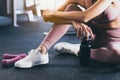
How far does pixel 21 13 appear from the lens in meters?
3.14

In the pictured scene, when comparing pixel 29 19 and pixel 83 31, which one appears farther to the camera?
pixel 29 19

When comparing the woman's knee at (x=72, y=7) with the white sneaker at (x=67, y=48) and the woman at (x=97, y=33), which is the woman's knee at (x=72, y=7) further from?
the white sneaker at (x=67, y=48)

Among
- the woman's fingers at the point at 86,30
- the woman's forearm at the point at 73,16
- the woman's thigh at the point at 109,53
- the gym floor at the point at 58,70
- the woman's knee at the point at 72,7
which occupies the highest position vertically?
the woman's knee at the point at 72,7

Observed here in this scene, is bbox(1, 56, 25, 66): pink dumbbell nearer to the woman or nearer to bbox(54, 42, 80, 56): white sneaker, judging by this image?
the woman

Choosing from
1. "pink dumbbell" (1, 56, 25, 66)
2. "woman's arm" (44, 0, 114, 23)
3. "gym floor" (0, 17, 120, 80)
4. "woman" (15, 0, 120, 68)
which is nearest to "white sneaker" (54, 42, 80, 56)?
"gym floor" (0, 17, 120, 80)

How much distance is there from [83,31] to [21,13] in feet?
6.54

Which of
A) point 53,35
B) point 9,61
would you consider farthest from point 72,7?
point 9,61

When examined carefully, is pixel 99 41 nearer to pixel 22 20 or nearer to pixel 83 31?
pixel 83 31

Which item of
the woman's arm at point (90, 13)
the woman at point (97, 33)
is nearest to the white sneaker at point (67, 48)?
the woman at point (97, 33)

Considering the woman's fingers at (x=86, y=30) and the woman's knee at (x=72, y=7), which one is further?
the woman's knee at (x=72, y=7)

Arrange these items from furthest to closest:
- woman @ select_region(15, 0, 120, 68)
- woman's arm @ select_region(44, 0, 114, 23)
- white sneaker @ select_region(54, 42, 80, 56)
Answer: white sneaker @ select_region(54, 42, 80, 56)
woman @ select_region(15, 0, 120, 68)
woman's arm @ select_region(44, 0, 114, 23)

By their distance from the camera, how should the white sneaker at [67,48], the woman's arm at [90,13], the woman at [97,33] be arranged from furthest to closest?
the white sneaker at [67,48], the woman at [97,33], the woman's arm at [90,13]

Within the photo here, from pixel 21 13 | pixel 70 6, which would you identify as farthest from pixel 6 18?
pixel 70 6

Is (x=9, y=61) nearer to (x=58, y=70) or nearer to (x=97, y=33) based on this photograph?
(x=58, y=70)
